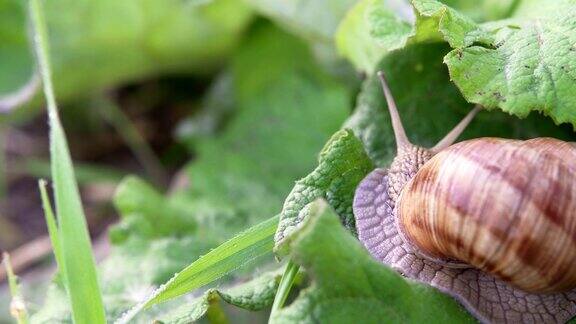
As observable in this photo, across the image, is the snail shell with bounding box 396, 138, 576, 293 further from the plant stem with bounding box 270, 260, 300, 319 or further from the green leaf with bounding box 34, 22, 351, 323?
the green leaf with bounding box 34, 22, 351, 323

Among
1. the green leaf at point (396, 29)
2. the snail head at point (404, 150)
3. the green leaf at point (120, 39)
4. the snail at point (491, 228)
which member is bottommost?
the snail at point (491, 228)

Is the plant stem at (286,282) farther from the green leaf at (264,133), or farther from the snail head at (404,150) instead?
the green leaf at (264,133)

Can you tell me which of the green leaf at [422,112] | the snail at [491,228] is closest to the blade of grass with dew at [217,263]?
the snail at [491,228]

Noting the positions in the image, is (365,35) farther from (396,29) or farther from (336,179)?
(336,179)

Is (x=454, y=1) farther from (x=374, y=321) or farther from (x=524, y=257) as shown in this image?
(x=374, y=321)

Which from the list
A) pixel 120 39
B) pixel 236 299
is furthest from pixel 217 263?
pixel 120 39

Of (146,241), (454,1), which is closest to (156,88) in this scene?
(146,241)
